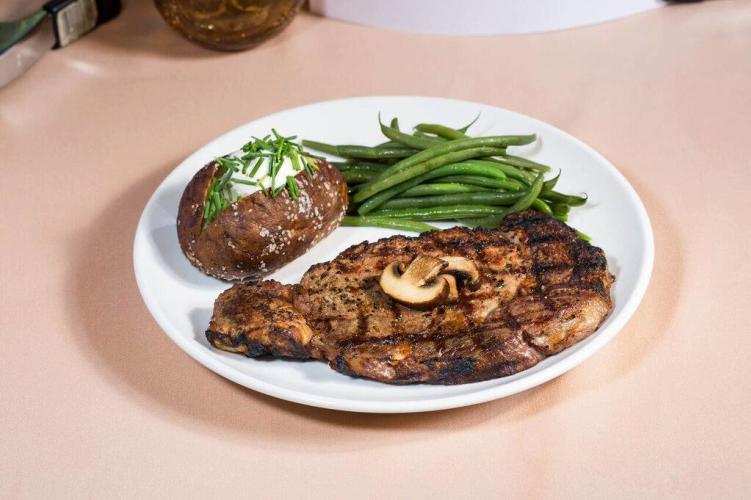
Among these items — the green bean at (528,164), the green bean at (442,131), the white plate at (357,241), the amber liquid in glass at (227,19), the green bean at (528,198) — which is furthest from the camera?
the amber liquid in glass at (227,19)

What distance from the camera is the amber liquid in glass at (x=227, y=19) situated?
4816 mm

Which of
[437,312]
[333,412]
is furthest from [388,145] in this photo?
[333,412]

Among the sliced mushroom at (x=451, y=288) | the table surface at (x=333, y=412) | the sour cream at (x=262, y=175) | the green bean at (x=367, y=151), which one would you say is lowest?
the table surface at (x=333, y=412)

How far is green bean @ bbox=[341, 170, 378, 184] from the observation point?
392 centimetres

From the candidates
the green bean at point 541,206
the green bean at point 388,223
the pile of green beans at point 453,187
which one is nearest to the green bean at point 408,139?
the pile of green beans at point 453,187

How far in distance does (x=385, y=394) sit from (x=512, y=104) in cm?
231

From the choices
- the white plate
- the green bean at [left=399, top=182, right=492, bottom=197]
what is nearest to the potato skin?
the white plate

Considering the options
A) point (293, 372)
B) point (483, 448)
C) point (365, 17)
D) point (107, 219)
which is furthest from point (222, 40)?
point (483, 448)

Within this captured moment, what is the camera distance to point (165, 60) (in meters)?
5.16

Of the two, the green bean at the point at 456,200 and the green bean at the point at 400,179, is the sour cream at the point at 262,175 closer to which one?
the green bean at the point at 400,179

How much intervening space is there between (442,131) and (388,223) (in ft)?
1.73

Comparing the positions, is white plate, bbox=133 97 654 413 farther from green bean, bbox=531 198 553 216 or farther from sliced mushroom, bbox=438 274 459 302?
sliced mushroom, bbox=438 274 459 302

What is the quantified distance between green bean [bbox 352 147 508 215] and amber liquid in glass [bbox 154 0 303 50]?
1.61 meters

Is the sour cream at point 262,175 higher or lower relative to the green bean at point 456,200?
higher
